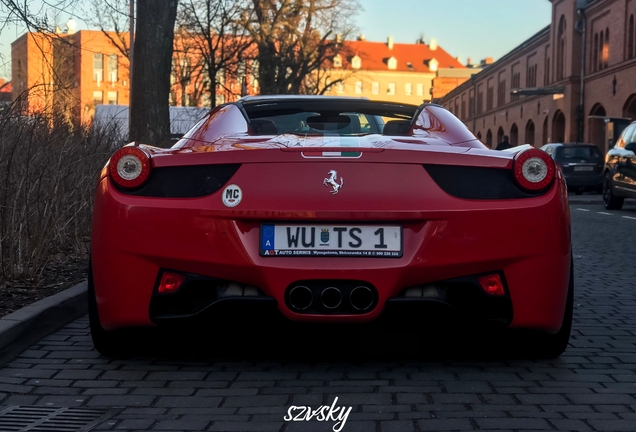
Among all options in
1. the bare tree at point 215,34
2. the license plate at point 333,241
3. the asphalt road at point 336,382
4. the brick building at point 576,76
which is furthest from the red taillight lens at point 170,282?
the brick building at point 576,76

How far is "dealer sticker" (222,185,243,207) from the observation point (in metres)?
4.13

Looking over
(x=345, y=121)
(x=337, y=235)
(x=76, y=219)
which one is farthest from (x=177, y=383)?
(x=76, y=219)

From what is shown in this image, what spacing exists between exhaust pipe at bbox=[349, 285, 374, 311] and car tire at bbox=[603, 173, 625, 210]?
18.4m

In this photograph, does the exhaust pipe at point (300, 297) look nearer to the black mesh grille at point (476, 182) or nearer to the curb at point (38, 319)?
the black mesh grille at point (476, 182)

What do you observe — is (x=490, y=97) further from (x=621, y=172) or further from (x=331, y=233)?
(x=331, y=233)

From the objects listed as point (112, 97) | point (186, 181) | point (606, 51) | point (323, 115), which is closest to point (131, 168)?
point (186, 181)

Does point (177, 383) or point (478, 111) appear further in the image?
point (478, 111)

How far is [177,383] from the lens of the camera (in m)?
4.23

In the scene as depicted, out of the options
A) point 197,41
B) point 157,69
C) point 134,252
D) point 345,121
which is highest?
point 197,41

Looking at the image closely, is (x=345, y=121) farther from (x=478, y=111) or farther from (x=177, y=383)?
(x=478, y=111)

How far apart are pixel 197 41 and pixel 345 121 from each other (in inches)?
1105

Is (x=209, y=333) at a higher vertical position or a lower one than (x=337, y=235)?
lower

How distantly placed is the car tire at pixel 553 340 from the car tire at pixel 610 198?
1745cm

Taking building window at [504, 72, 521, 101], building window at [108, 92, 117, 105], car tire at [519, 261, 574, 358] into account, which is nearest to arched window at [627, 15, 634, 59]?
building window at [504, 72, 521, 101]
